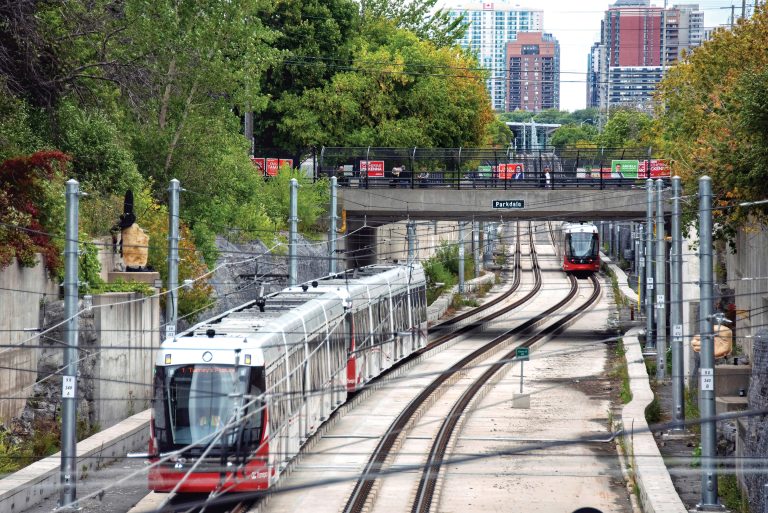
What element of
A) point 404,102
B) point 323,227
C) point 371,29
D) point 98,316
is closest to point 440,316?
point 323,227

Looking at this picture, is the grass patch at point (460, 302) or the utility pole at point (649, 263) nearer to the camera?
the utility pole at point (649, 263)

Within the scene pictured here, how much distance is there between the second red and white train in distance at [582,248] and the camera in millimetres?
72250

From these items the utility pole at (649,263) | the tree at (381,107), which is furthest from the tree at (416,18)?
the utility pole at (649,263)

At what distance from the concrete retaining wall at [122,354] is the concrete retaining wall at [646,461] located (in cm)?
932

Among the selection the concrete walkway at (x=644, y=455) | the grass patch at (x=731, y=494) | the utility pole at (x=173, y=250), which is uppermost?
the utility pole at (x=173, y=250)

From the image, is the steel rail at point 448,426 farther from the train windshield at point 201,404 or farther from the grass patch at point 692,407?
the grass patch at point 692,407

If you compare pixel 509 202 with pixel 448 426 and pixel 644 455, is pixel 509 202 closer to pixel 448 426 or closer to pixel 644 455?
pixel 448 426

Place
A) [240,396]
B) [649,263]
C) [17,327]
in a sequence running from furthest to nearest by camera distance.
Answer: [649,263] < [17,327] < [240,396]

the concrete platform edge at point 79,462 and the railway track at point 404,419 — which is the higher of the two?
the concrete platform edge at point 79,462

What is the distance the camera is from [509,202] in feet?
147

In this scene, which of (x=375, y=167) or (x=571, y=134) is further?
(x=571, y=134)

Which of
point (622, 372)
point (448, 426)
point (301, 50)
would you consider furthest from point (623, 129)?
point (448, 426)

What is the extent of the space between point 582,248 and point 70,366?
57.0 meters

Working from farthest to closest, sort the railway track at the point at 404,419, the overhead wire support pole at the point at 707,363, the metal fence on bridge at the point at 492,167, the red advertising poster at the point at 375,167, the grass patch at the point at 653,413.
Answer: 1. the red advertising poster at the point at 375,167
2. the metal fence on bridge at the point at 492,167
3. the grass patch at the point at 653,413
4. the railway track at the point at 404,419
5. the overhead wire support pole at the point at 707,363
